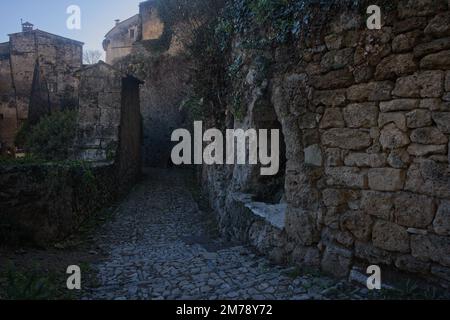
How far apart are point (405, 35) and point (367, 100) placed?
0.55 meters

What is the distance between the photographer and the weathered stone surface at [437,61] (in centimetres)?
243

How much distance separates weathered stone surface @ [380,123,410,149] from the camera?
8.77 ft

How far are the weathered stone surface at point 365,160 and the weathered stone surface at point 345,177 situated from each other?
0.18 ft

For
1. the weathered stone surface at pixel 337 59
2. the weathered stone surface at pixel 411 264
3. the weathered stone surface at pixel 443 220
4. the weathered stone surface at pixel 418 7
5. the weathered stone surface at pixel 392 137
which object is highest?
the weathered stone surface at pixel 418 7

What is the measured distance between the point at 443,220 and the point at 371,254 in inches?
25.6

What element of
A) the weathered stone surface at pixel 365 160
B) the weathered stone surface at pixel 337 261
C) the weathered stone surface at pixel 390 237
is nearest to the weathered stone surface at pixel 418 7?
the weathered stone surface at pixel 365 160

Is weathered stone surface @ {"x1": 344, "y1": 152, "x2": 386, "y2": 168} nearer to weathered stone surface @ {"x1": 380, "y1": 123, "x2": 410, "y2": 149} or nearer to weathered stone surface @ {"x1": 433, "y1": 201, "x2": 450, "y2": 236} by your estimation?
weathered stone surface @ {"x1": 380, "y1": 123, "x2": 410, "y2": 149}

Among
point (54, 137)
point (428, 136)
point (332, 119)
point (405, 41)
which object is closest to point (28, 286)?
point (332, 119)

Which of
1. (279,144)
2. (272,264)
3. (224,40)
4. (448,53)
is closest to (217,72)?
(224,40)

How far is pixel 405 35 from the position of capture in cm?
263

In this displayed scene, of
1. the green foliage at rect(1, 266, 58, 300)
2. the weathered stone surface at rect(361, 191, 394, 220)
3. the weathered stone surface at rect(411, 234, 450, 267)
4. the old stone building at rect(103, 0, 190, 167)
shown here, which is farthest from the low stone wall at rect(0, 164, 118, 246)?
the old stone building at rect(103, 0, 190, 167)

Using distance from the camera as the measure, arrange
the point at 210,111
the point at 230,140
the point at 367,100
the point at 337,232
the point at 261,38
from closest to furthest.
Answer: the point at 367,100, the point at 337,232, the point at 261,38, the point at 230,140, the point at 210,111

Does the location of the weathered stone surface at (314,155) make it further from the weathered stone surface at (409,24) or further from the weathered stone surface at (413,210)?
the weathered stone surface at (409,24)

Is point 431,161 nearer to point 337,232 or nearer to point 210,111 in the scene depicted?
point 337,232
